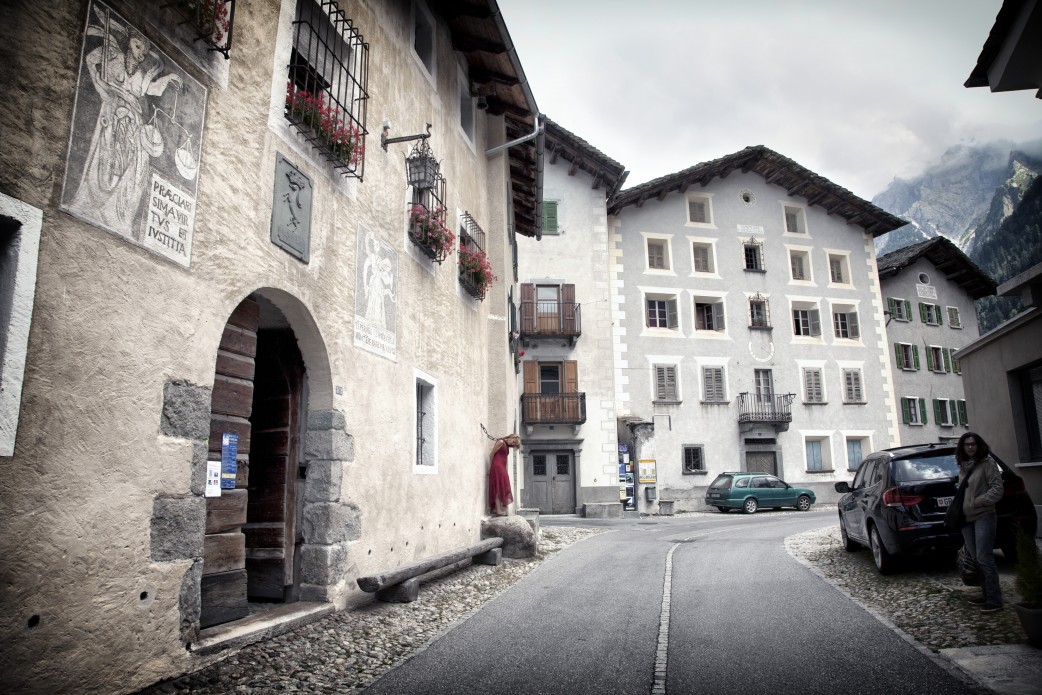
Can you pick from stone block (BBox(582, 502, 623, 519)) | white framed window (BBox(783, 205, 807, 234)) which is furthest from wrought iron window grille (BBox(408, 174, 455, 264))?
white framed window (BBox(783, 205, 807, 234))

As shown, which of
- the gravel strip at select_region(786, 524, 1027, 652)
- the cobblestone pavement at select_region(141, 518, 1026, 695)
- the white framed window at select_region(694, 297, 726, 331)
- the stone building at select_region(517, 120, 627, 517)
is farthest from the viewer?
the white framed window at select_region(694, 297, 726, 331)

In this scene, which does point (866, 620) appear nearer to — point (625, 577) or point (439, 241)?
point (625, 577)

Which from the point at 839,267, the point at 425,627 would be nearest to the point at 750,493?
the point at 839,267

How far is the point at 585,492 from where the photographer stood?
85.2 ft

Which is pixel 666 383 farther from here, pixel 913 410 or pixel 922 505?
pixel 922 505

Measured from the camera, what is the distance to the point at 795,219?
3259cm

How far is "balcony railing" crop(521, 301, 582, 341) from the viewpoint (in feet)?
86.9

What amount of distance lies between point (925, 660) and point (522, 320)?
22.0 meters

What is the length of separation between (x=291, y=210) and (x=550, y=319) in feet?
67.1

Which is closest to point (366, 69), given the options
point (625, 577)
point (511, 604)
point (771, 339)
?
point (511, 604)

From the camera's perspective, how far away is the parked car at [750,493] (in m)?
25.3

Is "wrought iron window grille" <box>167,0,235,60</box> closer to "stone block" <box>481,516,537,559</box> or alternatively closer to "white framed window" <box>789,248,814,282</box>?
"stone block" <box>481,516,537,559</box>

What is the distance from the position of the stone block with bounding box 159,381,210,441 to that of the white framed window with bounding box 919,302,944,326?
3745 cm

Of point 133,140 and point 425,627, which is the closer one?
point 133,140
